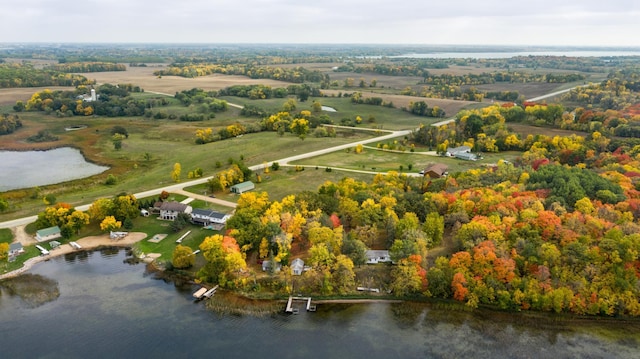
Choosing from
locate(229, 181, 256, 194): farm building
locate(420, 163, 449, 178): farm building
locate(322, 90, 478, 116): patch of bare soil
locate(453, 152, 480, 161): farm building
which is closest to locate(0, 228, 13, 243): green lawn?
locate(229, 181, 256, 194): farm building

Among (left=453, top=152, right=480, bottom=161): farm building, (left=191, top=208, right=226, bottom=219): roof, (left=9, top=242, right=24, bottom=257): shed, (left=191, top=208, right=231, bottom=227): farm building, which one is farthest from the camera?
(left=453, top=152, right=480, bottom=161): farm building

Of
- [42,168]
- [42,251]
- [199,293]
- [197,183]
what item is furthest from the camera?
[42,168]

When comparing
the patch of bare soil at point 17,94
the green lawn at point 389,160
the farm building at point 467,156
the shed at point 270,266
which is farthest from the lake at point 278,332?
the patch of bare soil at point 17,94

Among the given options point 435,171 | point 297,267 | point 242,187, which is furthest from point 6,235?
point 435,171

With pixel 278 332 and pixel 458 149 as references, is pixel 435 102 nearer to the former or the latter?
pixel 458 149

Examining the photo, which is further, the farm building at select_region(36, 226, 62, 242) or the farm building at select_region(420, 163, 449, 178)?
the farm building at select_region(420, 163, 449, 178)

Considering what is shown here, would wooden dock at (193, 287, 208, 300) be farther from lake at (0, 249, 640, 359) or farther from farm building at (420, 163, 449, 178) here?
farm building at (420, 163, 449, 178)

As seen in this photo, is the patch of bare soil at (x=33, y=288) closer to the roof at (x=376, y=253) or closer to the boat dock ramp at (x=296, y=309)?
the boat dock ramp at (x=296, y=309)
